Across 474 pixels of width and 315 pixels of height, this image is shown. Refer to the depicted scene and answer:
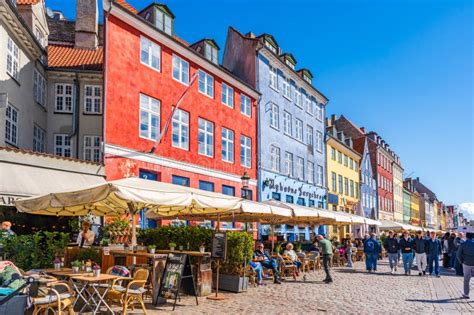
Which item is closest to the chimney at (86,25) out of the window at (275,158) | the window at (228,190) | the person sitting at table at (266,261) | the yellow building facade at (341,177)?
the window at (228,190)

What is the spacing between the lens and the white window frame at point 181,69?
22603 millimetres

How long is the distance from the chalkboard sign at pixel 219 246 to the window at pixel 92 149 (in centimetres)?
1396

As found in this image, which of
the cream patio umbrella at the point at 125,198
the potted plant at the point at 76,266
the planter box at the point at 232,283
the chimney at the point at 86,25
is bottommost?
the planter box at the point at 232,283

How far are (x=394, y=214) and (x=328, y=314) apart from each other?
208ft

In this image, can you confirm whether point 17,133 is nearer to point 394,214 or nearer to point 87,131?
point 87,131

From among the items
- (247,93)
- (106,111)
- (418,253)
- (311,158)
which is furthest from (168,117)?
(311,158)

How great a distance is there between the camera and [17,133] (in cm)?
1917

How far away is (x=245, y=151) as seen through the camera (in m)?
28.4

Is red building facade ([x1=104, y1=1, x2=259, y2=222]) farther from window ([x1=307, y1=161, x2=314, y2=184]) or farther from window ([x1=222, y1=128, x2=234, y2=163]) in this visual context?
window ([x1=307, y1=161, x2=314, y2=184])

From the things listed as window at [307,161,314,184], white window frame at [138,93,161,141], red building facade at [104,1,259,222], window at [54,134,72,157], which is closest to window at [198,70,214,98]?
red building facade at [104,1,259,222]

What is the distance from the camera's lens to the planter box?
40.6ft

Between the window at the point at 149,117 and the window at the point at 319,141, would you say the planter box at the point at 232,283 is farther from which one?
the window at the point at 319,141

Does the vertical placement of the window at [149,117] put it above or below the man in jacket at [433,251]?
above

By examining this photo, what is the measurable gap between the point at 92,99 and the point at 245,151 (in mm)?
9250
